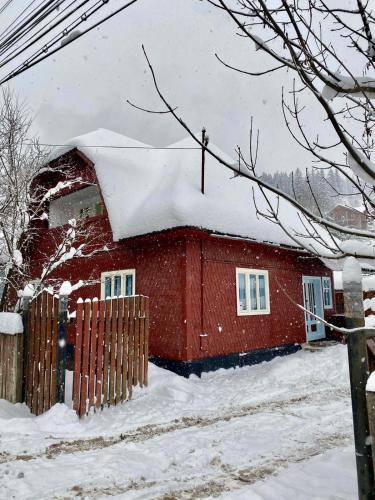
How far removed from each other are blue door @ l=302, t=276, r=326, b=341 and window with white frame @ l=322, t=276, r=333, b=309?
25.5 inches

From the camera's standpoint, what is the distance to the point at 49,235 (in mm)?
14328

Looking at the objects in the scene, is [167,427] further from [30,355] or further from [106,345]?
[30,355]

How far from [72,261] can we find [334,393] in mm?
9659

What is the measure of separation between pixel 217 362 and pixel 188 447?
546cm

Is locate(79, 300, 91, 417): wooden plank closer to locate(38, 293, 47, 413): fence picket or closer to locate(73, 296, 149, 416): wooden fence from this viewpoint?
locate(73, 296, 149, 416): wooden fence

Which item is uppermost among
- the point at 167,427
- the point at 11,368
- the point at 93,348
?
the point at 93,348

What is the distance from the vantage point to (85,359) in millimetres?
5879

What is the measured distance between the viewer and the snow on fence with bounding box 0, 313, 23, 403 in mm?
6266

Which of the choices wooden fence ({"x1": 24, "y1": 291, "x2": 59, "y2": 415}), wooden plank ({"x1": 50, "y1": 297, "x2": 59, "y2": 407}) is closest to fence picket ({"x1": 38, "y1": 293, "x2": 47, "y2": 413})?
wooden fence ({"x1": 24, "y1": 291, "x2": 59, "y2": 415})

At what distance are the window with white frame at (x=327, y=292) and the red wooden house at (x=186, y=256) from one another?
1.36 meters

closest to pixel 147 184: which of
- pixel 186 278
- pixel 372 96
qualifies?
pixel 186 278

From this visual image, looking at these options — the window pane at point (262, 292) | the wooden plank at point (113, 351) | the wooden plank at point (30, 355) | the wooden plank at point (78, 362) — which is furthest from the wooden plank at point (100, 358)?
the window pane at point (262, 292)

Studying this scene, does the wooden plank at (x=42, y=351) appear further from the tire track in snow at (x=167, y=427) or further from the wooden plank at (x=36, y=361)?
the tire track in snow at (x=167, y=427)

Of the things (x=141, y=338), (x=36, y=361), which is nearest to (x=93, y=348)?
(x=36, y=361)
